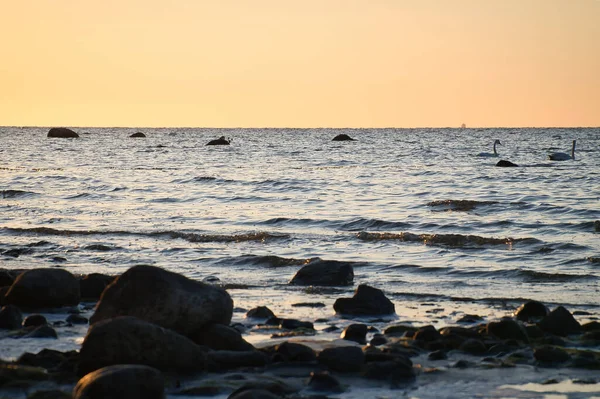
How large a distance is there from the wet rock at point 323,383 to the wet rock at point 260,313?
296cm

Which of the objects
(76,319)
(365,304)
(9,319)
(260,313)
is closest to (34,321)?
(9,319)

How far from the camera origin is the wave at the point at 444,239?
17.2 meters

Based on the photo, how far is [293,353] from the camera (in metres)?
7.94

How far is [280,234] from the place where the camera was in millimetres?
18734

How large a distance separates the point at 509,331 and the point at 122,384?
423 cm

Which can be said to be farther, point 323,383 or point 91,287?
point 91,287

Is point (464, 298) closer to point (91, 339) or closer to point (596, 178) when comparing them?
point (91, 339)

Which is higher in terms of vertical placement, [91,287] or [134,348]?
[134,348]

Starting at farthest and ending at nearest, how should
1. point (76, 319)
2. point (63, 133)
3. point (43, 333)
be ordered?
point (63, 133)
point (76, 319)
point (43, 333)

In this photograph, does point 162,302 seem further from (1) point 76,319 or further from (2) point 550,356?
(2) point 550,356

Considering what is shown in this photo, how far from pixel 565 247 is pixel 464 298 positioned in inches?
214

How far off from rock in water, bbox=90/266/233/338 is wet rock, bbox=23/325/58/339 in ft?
1.54

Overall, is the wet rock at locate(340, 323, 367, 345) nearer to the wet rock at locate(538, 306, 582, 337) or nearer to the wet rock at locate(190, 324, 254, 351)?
the wet rock at locate(190, 324, 254, 351)

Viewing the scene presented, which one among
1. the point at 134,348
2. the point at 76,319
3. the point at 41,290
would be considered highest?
→ the point at 134,348
